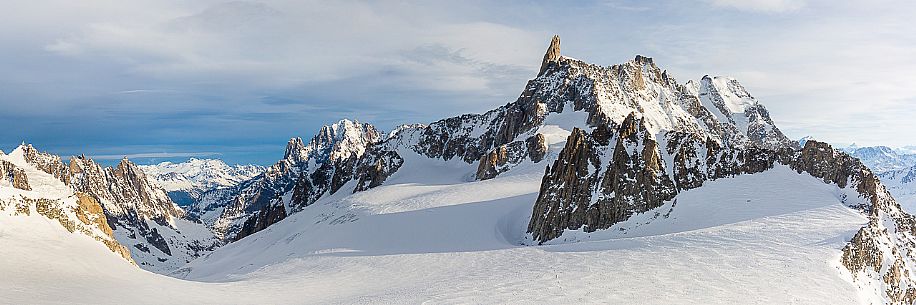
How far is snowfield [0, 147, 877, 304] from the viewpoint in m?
25.2

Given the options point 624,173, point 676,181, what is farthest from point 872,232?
point 624,173

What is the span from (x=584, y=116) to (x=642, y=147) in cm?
5597

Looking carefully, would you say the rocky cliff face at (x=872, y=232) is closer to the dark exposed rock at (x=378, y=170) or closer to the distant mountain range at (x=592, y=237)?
the distant mountain range at (x=592, y=237)

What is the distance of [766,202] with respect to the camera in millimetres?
38656

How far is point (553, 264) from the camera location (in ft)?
107

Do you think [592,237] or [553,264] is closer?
[553,264]

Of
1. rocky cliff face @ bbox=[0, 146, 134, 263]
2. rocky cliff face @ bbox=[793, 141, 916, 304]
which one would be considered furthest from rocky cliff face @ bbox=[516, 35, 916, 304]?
rocky cliff face @ bbox=[0, 146, 134, 263]

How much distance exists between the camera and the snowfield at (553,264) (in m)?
25.2

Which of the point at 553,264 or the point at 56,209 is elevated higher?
the point at 56,209

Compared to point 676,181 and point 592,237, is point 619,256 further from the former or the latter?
point 676,181

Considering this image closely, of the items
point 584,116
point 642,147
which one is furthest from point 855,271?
point 584,116

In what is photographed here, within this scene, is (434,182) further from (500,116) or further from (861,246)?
(861,246)

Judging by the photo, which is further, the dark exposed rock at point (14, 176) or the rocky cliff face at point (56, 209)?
the dark exposed rock at point (14, 176)

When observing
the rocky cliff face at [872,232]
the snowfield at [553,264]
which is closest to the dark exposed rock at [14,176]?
the snowfield at [553,264]
